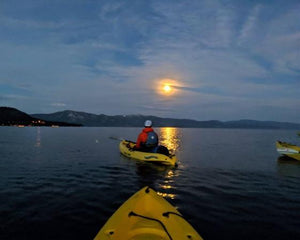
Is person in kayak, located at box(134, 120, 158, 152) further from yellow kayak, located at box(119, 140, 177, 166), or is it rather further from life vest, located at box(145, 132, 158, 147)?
yellow kayak, located at box(119, 140, 177, 166)

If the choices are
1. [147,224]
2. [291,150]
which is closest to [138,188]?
[147,224]

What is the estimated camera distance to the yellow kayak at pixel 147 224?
16.8ft

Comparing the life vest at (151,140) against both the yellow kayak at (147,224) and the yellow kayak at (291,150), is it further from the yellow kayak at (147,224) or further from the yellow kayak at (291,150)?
the yellow kayak at (291,150)

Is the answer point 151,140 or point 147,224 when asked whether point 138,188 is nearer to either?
point 151,140

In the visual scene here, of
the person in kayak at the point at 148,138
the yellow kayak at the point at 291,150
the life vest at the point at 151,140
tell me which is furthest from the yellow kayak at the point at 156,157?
the yellow kayak at the point at 291,150

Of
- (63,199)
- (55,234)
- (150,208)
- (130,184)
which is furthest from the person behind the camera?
(130,184)

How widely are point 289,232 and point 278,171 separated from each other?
12.2m

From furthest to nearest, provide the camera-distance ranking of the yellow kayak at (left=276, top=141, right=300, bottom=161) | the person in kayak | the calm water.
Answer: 1. the yellow kayak at (left=276, top=141, right=300, bottom=161)
2. the person in kayak
3. the calm water

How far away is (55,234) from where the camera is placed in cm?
710

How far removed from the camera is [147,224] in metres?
5.43

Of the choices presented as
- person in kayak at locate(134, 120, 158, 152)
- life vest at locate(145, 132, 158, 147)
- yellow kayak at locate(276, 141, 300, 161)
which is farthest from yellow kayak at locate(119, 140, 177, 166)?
yellow kayak at locate(276, 141, 300, 161)

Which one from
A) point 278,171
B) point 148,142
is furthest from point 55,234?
point 278,171

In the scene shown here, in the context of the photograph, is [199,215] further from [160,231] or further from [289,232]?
[160,231]

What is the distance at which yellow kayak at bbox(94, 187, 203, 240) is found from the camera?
513cm
